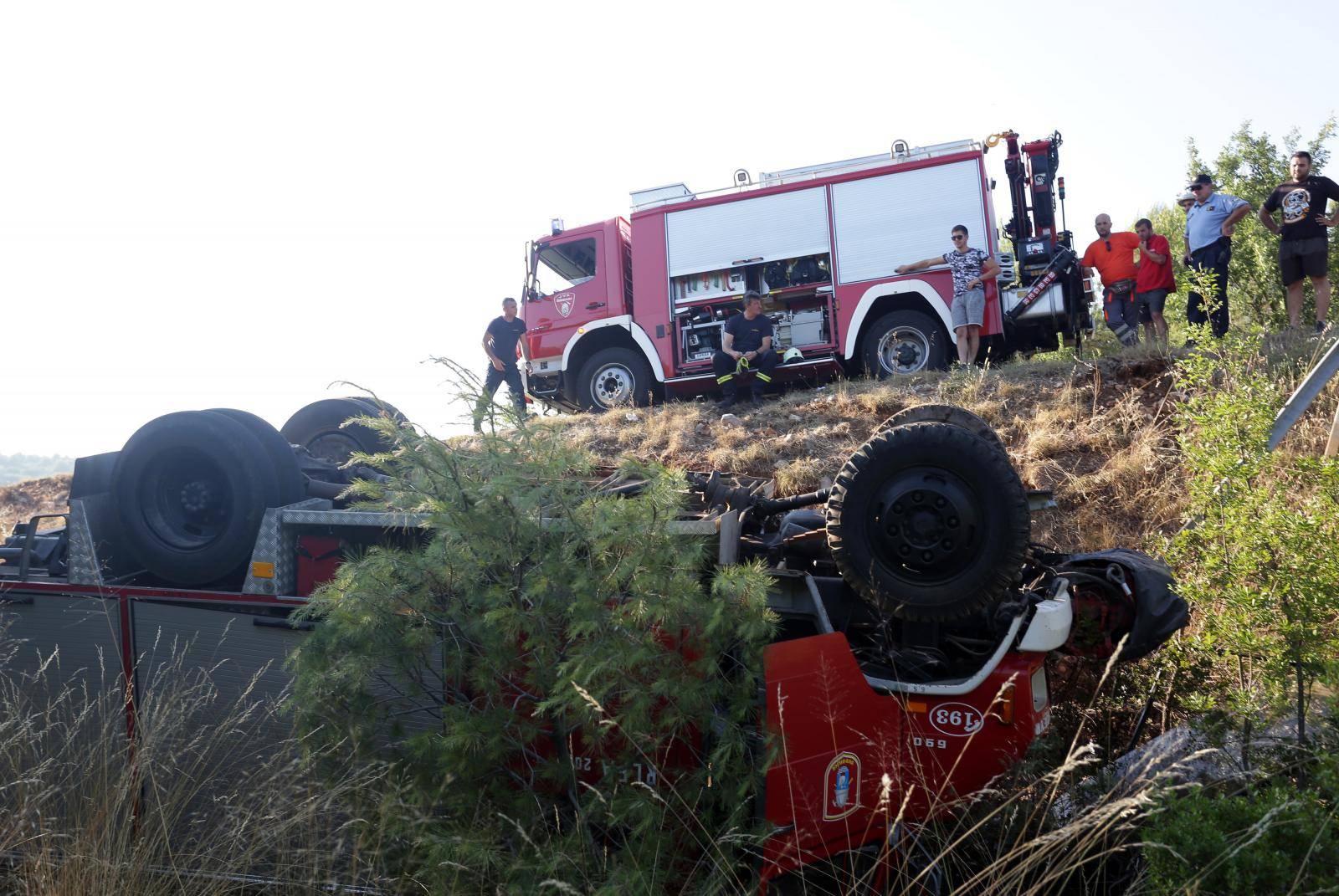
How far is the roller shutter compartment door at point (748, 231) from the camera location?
413 inches

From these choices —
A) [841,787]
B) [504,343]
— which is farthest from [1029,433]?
[504,343]

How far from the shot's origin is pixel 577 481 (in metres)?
3.41

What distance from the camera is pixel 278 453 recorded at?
13.8 feet

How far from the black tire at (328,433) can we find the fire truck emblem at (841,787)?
3432 mm

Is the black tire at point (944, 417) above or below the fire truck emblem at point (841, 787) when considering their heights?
above

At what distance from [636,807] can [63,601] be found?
9.48 feet

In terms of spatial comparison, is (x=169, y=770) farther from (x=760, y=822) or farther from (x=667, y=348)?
(x=667, y=348)

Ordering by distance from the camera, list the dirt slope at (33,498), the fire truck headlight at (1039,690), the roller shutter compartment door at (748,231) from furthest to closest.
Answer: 1. the dirt slope at (33,498)
2. the roller shutter compartment door at (748,231)
3. the fire truck headlight at (1039,690)

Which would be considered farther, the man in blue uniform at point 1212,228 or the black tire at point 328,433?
the man in blue uniform at point 1212,228

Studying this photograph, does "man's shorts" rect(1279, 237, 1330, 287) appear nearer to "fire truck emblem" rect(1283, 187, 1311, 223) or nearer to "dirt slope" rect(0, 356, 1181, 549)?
"fire truck emblem" rect(1283, 187, 1311, 223)

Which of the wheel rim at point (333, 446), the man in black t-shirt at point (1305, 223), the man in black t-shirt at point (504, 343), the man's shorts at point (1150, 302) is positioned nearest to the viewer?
the wheel rim at point (333, 446)

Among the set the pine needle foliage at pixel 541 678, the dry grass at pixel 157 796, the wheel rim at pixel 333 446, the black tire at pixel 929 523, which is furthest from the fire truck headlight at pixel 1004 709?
the wheel rim at pixel 333 446

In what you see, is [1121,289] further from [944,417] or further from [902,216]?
[944,417]

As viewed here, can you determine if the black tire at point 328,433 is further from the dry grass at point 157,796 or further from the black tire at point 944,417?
the black tire at point 944,417
